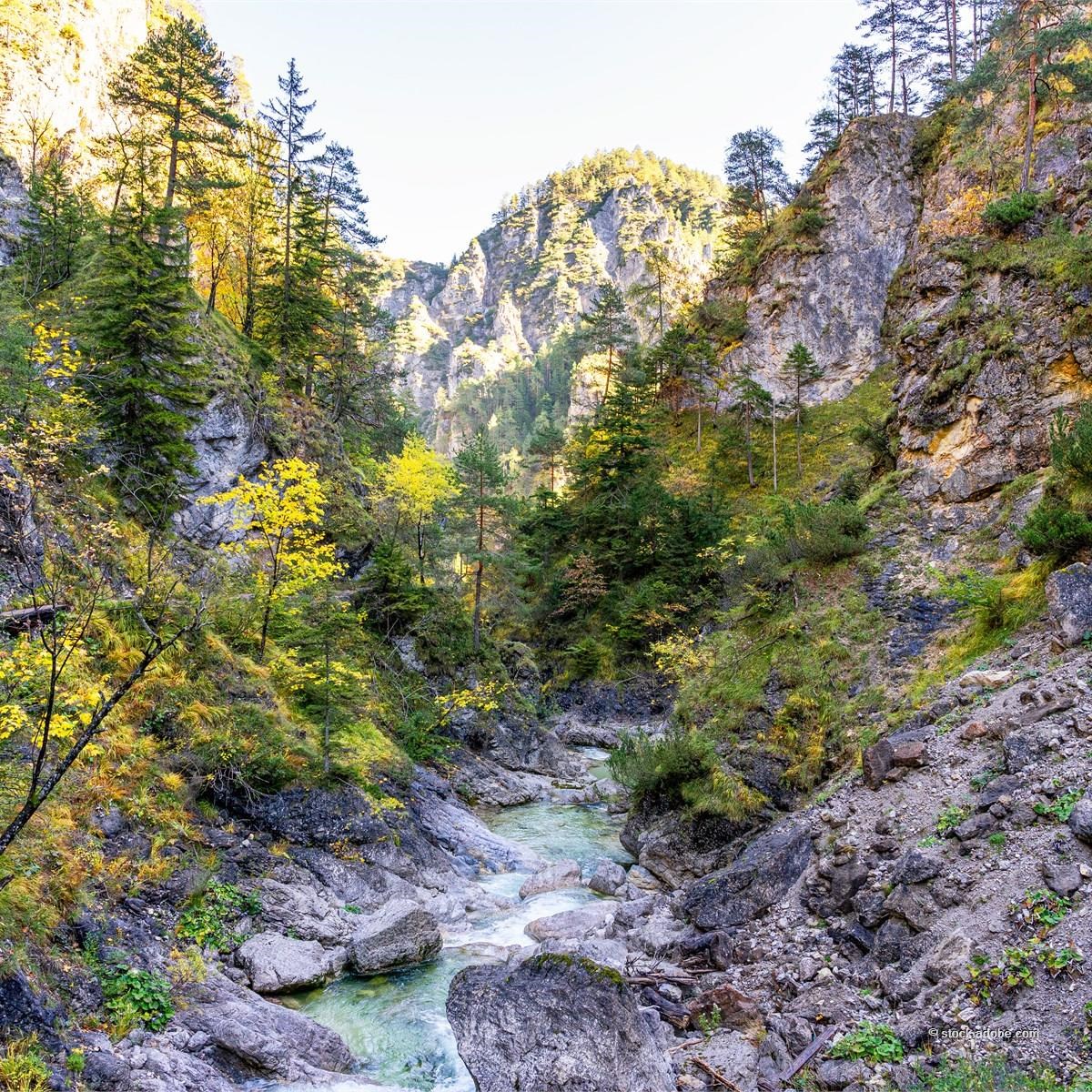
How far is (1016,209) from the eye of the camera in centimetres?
1828

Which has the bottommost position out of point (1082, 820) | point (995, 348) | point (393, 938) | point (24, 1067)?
point (393, 938)

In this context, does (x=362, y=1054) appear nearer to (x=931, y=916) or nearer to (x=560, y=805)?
(x=931, y=916)

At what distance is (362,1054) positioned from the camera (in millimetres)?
8609

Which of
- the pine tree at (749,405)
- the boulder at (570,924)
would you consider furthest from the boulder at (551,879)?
the pine tree at (749,405)

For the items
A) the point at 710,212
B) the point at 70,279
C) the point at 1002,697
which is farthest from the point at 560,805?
the point at 710,212

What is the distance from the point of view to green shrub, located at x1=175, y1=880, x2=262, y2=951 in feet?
30.8

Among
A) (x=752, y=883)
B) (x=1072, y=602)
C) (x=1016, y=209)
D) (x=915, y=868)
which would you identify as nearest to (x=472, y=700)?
(x=752, y=883)

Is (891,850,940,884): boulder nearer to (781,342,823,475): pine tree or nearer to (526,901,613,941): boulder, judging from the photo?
(526,901,613,941): boulder

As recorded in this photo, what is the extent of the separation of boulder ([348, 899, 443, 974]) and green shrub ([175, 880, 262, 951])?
1.80 meters

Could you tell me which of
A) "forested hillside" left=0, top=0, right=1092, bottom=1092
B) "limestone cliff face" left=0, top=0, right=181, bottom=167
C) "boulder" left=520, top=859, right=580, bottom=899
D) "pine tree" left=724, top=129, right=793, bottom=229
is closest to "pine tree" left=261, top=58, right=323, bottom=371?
"forested hillside" left=0, top=0, right=1092, bottom=1092

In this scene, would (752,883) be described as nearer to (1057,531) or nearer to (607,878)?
(607,878)

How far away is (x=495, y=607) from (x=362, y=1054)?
29.4 metres

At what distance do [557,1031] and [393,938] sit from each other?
14.0 ft

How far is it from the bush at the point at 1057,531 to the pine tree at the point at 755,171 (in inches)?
1786
